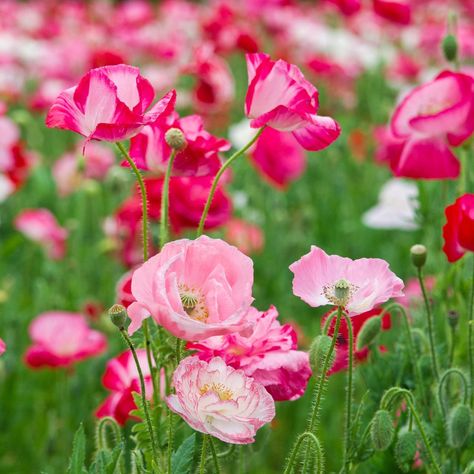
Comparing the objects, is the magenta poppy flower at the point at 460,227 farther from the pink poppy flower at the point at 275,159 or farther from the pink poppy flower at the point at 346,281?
the pink poppy flower at the point at 275,159

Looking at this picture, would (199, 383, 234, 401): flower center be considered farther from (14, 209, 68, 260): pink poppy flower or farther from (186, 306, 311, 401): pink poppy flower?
(14, 209, 68, 260): pink poppy flower

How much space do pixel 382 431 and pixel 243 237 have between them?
1.82 metres

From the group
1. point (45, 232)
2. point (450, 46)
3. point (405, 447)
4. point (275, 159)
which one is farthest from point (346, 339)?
point (45, 232)

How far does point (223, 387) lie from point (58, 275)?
1767mm

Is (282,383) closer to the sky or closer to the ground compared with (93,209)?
closer to the sky

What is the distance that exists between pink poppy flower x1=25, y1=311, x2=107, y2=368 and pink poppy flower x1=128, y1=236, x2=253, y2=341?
101 cm

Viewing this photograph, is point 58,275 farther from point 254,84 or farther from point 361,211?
point 254,84

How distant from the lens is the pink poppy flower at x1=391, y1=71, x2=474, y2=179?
4.98 feet

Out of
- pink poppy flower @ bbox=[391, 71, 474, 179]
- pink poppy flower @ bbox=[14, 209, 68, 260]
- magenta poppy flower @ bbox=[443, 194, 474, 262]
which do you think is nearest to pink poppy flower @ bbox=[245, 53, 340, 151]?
magenta poppy flower @ bbox=[443, 194, 474, 262]

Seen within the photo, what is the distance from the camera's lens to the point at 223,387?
0.99m

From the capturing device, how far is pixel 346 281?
101 cm

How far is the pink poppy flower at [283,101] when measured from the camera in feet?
3.59

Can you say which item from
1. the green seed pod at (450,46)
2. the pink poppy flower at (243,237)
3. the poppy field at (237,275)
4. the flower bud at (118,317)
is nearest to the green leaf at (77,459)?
the poppy field at (237,275)

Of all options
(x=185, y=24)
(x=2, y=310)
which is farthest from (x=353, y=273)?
(x=185, y=24)
